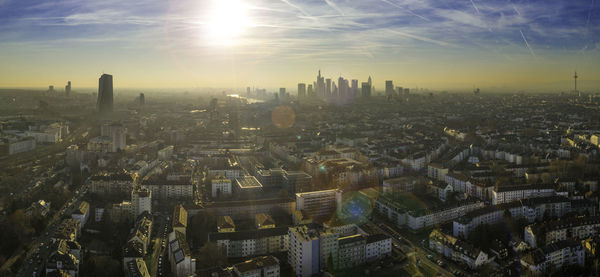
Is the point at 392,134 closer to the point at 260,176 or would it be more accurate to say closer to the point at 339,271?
the point at 260,176

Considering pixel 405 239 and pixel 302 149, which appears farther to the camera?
pixel 302 149

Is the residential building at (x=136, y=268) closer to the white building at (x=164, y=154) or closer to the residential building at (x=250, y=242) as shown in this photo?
the residential building at (x=250, y=242)

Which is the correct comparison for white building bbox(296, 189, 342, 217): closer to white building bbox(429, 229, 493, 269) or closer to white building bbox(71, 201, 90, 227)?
white building bbox(429, 229, 493, 269)

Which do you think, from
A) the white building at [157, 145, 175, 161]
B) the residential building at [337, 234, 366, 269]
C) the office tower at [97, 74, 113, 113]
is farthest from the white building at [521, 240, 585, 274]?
the office tower at [97, 74, 113, 113]

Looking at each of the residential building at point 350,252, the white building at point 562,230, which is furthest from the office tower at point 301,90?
the residential building at point 350,252

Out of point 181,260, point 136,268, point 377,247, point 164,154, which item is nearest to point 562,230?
point 377,247

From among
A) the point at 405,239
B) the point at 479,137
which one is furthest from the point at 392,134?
the point at 405,239

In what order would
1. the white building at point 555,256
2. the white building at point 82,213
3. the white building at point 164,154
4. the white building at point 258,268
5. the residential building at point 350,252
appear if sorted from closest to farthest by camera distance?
1. the white building at point 258,268
2. the white building at point 555,256
3. the residential building at point 350,252
4. the white building at point 82,213
5. the white building at point 164,154

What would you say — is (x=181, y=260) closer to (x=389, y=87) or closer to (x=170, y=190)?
(x=170, y=190)
